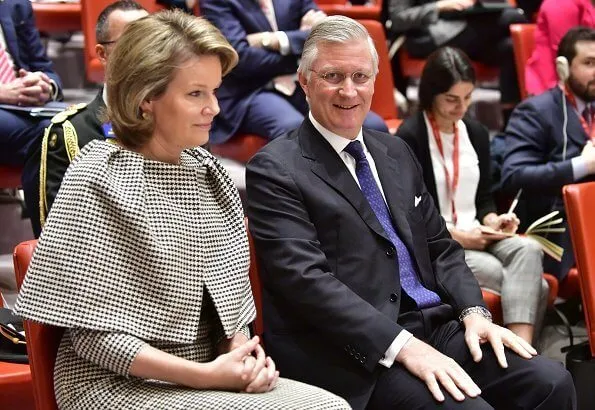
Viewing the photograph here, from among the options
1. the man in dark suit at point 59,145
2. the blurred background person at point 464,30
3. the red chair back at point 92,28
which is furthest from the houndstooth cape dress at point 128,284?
the blurred background person at point 464,30

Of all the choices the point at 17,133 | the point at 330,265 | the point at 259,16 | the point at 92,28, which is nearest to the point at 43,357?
the point at 330,265

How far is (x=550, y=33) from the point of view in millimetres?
4562

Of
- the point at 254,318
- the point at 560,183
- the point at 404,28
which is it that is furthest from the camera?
the point at 404,28

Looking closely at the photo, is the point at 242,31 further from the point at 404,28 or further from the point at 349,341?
the point at 349,341

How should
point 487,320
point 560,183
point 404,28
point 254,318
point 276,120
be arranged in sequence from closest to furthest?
point 254,318, point 487,320, point 560,183, point 276,120, point 404,28

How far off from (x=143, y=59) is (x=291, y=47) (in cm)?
201

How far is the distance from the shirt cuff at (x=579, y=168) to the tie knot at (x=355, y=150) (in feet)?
4.28

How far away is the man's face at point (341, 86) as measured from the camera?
256cm

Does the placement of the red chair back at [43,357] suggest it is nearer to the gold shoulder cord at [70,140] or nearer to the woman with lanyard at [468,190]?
the gold shoulder cord at [70,140]

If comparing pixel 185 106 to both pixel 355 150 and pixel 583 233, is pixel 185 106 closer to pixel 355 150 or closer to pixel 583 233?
pixel 355 150

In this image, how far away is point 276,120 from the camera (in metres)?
3.88

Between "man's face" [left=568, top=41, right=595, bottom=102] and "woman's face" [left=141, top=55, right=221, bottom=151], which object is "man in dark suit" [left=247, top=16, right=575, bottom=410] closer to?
"woman's face" [left=141, top=55, right=221, bottom=151]

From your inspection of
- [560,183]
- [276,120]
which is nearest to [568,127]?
[560,183]

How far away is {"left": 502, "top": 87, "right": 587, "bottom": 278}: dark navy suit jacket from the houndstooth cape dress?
1813 millimetres
